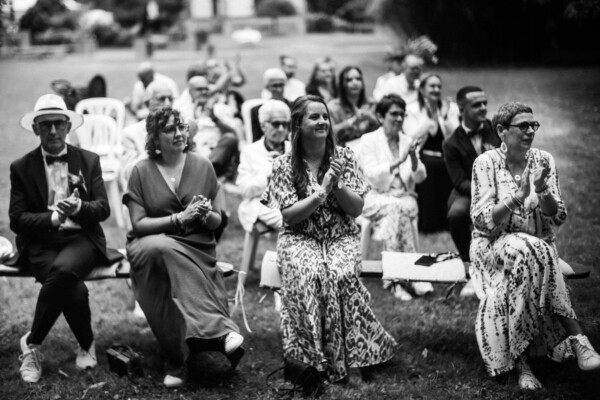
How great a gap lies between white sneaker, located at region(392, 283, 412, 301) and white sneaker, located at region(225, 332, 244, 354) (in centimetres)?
189

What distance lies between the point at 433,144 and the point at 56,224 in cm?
387

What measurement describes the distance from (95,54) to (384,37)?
1260 centimetres

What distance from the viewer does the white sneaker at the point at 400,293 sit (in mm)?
5797

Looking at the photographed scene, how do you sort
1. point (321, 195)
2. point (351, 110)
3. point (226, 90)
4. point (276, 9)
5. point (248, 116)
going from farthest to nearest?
1. point (276, 9)
2. point (226, 90)
3. point (248, 116)
4. point (351, 110)
5. point (321, 195)

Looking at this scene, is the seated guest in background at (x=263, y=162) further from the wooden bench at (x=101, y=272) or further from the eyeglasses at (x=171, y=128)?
the eyeglasses at (x=171, y=128)

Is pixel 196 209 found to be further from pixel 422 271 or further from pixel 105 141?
pixel 105 141

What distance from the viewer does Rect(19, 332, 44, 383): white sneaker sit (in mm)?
4633

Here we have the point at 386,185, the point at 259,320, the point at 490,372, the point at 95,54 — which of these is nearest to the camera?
the point at 490,372

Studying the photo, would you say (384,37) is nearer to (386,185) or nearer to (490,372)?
(386,185)

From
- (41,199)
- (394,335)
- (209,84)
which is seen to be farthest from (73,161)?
(209,84)

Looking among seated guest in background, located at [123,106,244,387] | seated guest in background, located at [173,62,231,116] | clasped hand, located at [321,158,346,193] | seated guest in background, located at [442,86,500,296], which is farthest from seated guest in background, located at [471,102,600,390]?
seated guest in background, located at [173,62,231,116]

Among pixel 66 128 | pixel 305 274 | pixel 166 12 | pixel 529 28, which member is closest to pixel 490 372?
pixel 305 274

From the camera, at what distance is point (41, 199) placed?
4.92 metres

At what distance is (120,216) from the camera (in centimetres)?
819
